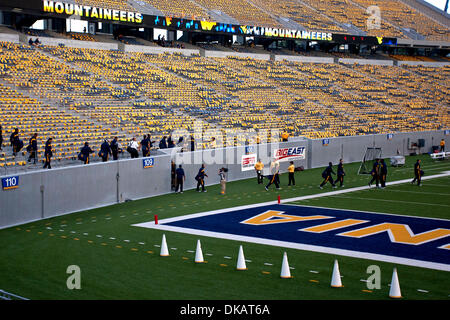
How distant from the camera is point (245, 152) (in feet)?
90.3

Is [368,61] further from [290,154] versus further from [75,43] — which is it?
[290,154]

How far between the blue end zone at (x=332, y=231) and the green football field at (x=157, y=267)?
993 mm

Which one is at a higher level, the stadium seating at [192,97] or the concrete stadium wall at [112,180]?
the stadium seating at [192,97]

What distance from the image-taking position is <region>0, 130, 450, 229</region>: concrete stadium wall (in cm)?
1692

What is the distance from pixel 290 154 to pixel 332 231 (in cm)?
1466

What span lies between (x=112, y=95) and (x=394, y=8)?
178 ft

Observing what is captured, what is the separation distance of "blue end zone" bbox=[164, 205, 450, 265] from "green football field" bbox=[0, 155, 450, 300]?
99 centimetres

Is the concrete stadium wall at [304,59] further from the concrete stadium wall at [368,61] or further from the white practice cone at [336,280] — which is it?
the white practice cone at [336,280]

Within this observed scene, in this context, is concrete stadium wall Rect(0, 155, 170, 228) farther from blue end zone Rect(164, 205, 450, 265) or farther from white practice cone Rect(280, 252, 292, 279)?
white practice cone Rect(280, 252, 292, 279)

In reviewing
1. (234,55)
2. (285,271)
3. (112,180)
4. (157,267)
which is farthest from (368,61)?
(157,267)

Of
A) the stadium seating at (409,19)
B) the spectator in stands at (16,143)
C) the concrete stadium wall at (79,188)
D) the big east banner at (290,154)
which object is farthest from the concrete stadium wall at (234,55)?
the spectator in stands at (16,143)

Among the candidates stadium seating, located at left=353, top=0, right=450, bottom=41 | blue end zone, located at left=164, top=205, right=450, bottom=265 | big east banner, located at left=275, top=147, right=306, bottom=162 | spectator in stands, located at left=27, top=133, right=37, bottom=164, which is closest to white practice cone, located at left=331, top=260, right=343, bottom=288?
blue end zone, located at left=164, top=205, right=450, bottom=265

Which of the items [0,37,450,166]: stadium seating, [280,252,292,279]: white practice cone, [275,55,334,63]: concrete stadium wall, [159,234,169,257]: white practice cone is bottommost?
[159,234,169,257]: white practice cone

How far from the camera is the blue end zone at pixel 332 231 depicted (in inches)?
542
